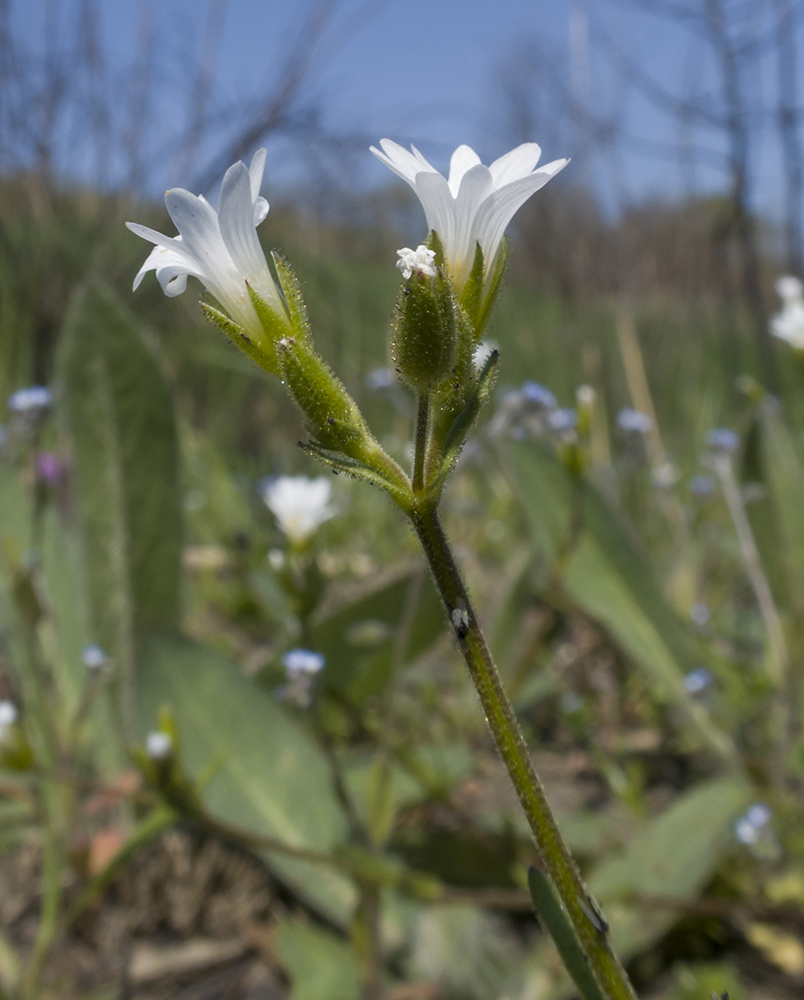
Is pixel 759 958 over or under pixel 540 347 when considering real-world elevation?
under

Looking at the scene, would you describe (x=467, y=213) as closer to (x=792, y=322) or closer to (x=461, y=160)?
(x=461, y=160)

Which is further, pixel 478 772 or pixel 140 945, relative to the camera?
pixel 478 772

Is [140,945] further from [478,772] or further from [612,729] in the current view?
[612,729]

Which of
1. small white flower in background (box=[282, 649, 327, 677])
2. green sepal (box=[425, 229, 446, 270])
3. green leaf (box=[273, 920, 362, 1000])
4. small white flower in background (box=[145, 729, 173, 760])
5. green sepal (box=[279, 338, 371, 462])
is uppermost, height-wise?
green sepal (box=[425, 229, 446, 270])

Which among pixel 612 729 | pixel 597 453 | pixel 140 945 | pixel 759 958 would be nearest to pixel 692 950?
pixel 759 958

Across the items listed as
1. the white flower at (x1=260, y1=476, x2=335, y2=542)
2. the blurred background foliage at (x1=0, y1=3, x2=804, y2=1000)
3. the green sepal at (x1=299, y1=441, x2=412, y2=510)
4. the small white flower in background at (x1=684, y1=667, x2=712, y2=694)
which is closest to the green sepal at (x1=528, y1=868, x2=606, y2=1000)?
the green sepal at (x1=299, y1=441, x2=412, y2=510)

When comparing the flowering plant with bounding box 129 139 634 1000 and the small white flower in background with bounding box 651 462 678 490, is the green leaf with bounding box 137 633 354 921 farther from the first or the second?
the small white flower in background with bounding box 651 462 678 490

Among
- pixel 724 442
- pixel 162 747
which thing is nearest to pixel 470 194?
pixel 162 747
